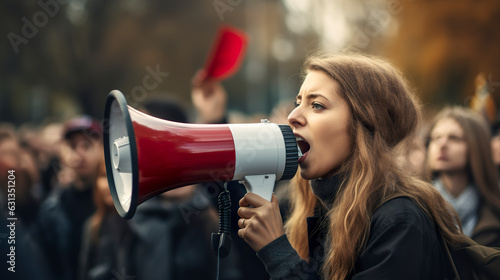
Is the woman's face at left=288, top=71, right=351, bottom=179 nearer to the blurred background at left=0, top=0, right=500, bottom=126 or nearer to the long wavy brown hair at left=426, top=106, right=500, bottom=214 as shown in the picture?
the long wavy brown hair at left=426, top=106, right=500, bottom=214

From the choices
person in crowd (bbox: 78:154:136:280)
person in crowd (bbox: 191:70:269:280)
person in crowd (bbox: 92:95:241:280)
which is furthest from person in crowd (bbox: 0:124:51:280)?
person in crowd (bbox: 191:70:269:280)

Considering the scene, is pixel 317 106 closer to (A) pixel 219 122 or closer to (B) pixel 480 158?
(A) pixel 219 122

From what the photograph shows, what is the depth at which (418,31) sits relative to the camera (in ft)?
32.0

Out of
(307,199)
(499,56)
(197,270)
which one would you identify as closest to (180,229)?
(197,270)

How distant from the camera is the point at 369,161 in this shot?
1664 mm

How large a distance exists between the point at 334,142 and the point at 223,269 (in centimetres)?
165

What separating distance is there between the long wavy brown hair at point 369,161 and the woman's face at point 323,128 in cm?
3

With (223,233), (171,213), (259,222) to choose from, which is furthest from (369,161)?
(171,213)

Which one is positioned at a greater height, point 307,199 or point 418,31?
point 418,31

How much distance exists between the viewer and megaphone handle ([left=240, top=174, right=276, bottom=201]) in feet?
5.55

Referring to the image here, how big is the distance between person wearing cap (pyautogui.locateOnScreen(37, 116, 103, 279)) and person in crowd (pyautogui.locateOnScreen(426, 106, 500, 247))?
271cm

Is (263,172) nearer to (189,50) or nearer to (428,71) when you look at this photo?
(428,71)

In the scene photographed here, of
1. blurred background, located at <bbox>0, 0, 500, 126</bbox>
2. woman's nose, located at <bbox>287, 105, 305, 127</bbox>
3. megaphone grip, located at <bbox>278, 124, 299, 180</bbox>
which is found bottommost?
megaphone grip, located at <bbox>278, 124, 299, 180</bbox>

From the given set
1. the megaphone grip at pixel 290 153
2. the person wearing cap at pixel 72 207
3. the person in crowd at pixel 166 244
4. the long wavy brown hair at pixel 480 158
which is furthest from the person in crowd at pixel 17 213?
the long wavy brown hair at pixel 480 158
